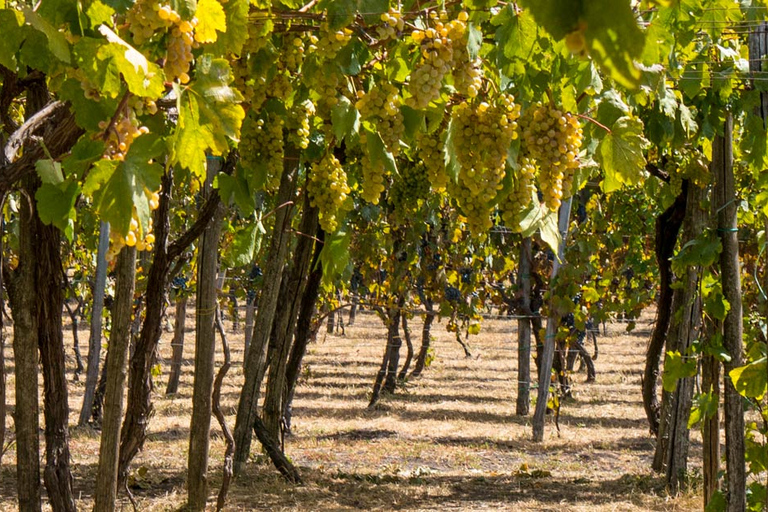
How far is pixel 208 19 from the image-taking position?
4.22 feet

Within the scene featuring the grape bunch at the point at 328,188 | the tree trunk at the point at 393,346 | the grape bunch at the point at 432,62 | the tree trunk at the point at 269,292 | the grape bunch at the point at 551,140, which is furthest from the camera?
the tree trunk at the point at 393,346

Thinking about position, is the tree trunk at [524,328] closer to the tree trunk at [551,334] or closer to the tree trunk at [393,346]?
the tree trunk at [551,334]

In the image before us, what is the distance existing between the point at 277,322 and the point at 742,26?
2.61 m

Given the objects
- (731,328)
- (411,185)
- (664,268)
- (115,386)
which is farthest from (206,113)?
(664,268)

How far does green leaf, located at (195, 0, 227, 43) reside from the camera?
4.19 ft

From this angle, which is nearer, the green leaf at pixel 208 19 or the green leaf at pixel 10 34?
the green leaf at pixel 208 19

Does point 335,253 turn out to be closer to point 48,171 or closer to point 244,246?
point 244,246

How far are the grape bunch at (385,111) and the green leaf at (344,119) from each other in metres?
0.06

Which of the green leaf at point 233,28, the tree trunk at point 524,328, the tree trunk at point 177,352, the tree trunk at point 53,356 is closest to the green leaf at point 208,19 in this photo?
the green leaf at point 233,28

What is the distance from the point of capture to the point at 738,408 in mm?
3121

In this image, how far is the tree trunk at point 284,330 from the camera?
15.1ft

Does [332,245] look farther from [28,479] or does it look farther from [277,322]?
[277,322]

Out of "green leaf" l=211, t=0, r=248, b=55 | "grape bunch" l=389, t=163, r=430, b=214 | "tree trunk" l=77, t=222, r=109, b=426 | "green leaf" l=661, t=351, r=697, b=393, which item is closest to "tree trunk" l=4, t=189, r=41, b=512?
"green leaf" l=211, t=0, r=248, b=55

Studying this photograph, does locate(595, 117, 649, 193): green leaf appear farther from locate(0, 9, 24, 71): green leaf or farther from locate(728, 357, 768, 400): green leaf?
locate(0, 9, 24, 71): green leaf
